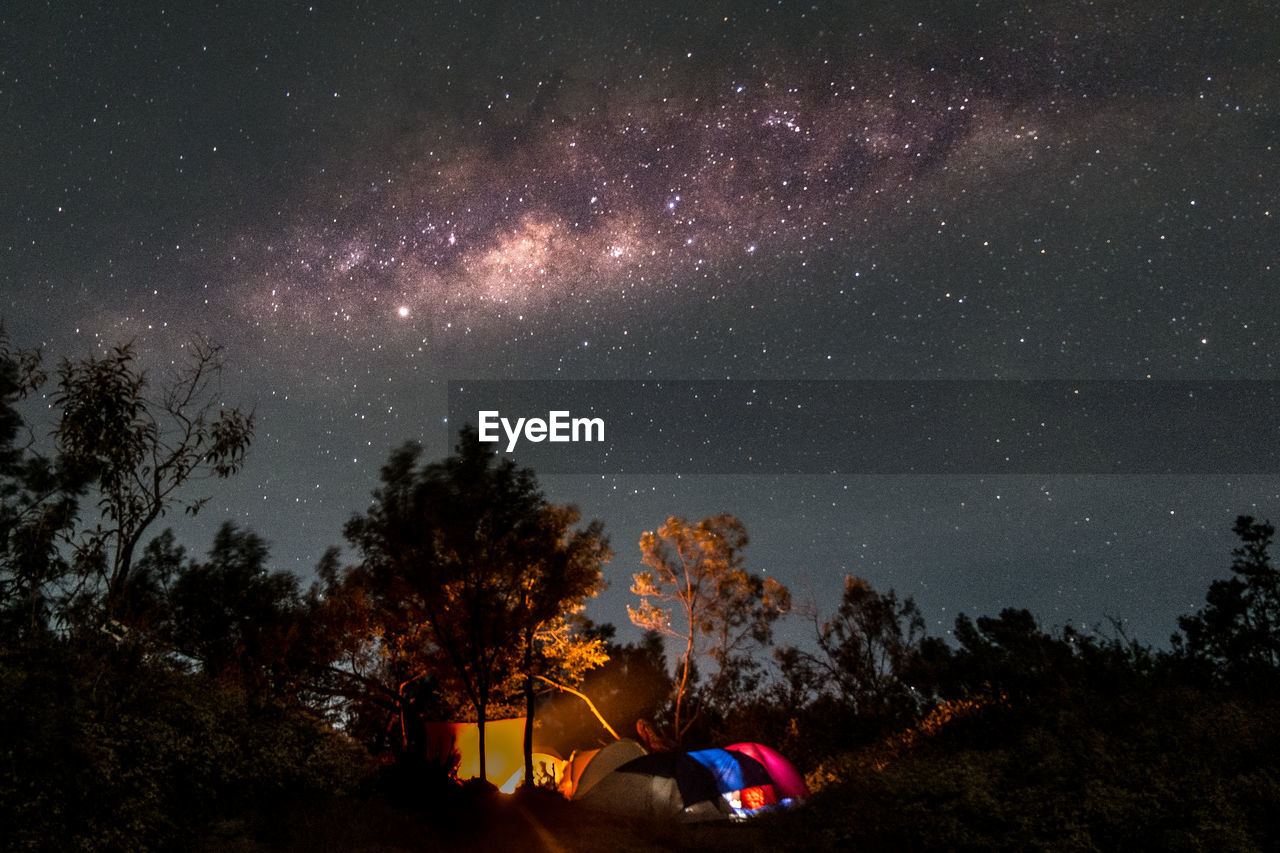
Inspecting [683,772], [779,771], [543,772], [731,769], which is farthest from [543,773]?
[779,771]

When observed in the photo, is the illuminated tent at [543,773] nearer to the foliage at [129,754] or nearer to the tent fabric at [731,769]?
the tent fabric at [731,769]

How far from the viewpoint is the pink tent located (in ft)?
65.6

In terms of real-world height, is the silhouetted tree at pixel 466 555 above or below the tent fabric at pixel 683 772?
above

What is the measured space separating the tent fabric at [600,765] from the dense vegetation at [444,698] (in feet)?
8.63

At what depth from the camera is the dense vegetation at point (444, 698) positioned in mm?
9047

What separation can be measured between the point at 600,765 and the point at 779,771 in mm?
5514

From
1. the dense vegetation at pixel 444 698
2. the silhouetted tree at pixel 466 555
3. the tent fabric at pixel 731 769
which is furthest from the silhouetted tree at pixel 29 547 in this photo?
the tent fabric at pixel 731 769

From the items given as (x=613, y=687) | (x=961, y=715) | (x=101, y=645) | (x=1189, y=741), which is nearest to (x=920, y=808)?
(x=1189, y=741)

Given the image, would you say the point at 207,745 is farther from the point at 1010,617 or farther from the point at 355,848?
the point at 1010,617

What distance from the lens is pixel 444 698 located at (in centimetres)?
2505

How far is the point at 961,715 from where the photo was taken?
1526cm

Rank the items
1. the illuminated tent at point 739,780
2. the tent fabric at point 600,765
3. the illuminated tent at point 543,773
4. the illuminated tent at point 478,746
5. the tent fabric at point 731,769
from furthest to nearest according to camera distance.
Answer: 1. the illuminated tent at point 543,773
2. the illuminated tent at point 478,746
3. the tent fabric at point 600,765
4. the tent fabric at point 731,769
5. the illuminated tent at point 739,780

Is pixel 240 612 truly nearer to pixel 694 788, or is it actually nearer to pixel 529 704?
pixel 529 704

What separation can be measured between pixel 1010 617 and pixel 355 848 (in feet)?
82.5
